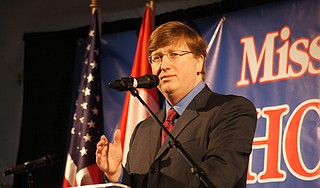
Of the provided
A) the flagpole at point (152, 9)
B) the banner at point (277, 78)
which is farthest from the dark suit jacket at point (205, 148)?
the flagpole at point (152, 9)

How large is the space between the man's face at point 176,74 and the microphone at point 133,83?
0.21 metres

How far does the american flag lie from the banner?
0.90 m

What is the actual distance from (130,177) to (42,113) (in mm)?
2899

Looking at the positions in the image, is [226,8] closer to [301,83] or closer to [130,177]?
[301,83]

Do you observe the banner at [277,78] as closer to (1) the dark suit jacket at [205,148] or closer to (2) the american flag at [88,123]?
(2) the american flag at [88,123]

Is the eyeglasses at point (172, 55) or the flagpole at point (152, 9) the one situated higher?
the flagpole at point (152, 9)

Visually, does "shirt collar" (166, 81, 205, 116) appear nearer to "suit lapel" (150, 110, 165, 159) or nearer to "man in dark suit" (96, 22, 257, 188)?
"man in dark suit" (96, 22, 257, 188)

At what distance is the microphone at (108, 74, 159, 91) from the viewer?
245 centimetres

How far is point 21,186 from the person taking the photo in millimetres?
5355

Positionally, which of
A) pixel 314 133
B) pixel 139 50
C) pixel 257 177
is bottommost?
pixel 257 177

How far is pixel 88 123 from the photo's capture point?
187 inches

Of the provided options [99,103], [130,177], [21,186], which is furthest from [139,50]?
[130,177]

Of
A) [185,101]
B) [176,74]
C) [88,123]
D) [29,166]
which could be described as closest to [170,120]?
[185,101]

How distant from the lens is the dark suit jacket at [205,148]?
7.91 feet
